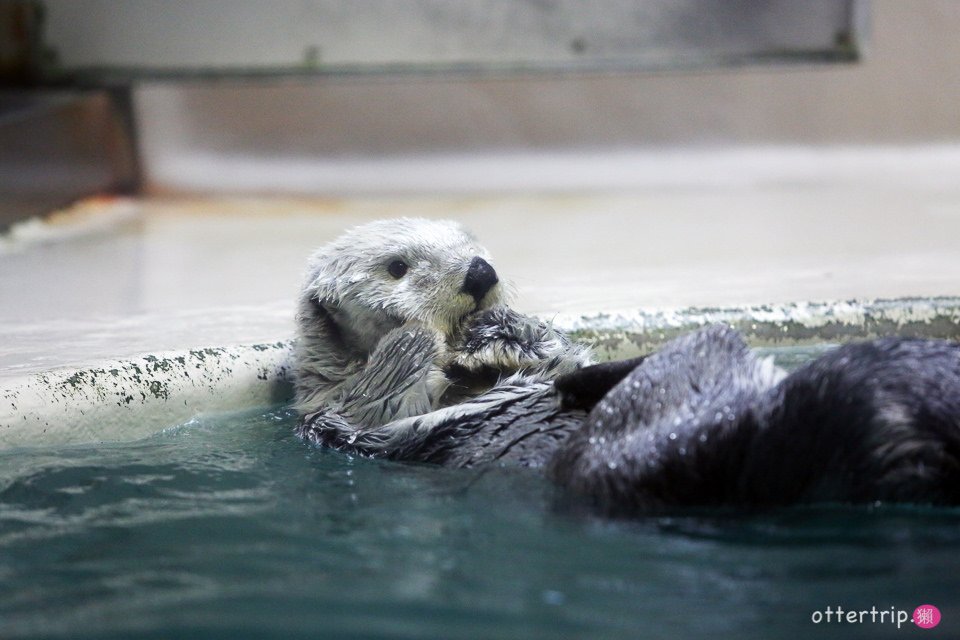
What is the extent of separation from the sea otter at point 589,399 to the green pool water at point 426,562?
0.28ft

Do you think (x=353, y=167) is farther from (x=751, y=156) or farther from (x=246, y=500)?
(x=246, y=500)

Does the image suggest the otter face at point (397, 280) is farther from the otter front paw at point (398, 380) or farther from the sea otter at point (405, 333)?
the otter front paw at point (398, 380)

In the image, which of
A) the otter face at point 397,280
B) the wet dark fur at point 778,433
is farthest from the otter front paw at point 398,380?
the wet dark fur at point 778,433

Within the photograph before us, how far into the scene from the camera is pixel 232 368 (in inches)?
124

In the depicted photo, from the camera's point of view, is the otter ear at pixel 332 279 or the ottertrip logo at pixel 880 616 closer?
the ottertrip logo at pixel 880 616

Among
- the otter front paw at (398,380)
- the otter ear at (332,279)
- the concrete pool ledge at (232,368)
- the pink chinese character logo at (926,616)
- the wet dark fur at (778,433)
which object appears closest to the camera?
the pink chinese character logo at (926,616)

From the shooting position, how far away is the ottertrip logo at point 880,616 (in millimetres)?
1611

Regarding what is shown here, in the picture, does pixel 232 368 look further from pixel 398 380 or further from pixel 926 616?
pixel 926 616

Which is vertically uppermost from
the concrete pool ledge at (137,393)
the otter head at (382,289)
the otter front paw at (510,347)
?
the otter head at (382,289)

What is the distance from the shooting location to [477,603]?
174 centimetres

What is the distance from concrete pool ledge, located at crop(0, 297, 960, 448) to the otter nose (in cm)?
42

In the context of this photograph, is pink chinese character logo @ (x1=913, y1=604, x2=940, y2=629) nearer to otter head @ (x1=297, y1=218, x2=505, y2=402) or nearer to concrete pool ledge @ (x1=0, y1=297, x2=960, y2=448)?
otter head @ (x1=297, y1=218, x2=505, y2=402)

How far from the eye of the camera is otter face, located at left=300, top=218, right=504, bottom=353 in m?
2.87

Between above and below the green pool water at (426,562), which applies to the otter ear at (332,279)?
above
